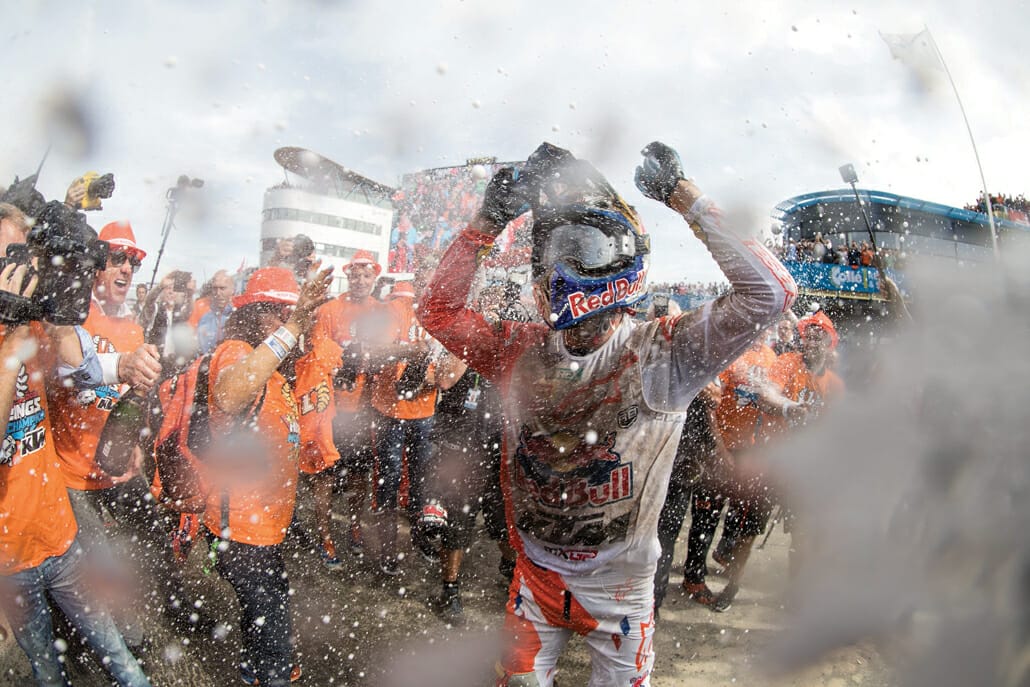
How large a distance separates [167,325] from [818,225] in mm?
7269

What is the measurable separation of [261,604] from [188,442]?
80 cm

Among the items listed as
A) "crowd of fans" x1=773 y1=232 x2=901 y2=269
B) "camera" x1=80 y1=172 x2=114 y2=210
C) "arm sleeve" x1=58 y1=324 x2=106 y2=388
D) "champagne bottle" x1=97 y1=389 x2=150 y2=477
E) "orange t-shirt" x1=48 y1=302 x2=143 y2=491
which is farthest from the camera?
"crowd of fans" x1=773 y1=232 x2=901 y2=269

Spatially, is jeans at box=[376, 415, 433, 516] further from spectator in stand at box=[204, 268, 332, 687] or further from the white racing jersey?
the white racing jersey

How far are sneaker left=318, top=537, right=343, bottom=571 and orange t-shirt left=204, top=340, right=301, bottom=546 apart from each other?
208 centimetres

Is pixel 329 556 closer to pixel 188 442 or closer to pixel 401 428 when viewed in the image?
pixel 401 428

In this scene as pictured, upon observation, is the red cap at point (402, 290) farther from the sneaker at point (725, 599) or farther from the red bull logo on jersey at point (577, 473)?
the red bull logo on jersey at point (577, 473)

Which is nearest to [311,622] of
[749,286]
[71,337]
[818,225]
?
[71,337]

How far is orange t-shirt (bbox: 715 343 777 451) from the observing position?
177 inches

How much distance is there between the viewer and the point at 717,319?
192cm

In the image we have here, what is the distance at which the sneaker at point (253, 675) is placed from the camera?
293 cm

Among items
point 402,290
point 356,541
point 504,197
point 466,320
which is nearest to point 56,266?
point 466,320

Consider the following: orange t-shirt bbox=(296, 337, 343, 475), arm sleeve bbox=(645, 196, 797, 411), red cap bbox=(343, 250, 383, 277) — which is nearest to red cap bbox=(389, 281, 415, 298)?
red cap bbox=(343, 250, 383, 277)

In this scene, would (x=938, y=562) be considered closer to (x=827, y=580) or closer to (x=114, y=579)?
(x=827, y=580)

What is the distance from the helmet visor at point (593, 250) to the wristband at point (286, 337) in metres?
1.36
